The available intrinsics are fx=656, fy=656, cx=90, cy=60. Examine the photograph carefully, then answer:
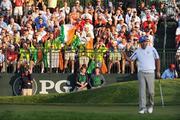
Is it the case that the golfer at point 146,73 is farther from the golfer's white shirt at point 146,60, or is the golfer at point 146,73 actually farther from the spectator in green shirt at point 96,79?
the spectator in green shirt at point 96,79

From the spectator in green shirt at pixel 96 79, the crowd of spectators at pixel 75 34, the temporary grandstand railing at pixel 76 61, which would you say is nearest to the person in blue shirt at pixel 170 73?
the temporary grandstand railing at pixel 76 61

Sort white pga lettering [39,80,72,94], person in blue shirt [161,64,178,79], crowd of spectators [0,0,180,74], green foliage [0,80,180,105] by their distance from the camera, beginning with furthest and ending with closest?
white pga lettering [39,80,72,94] → crowd of spectators [0,0,180,74] → person in blue shirt [161,64,178,79] → green foliage [0,80,180,105]

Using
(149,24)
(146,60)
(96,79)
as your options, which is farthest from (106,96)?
(149,24)

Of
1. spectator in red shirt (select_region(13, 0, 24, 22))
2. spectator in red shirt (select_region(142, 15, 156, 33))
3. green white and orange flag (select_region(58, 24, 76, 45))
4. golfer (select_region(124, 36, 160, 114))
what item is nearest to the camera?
golfer (select_region(124, 36, 160, 114))

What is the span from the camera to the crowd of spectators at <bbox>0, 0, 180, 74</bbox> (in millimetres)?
27516

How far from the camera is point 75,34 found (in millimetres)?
28547

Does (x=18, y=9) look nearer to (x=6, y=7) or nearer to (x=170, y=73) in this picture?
(x=6, y=7)

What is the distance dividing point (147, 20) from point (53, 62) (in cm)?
511

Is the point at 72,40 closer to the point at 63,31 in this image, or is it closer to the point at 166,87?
the point at 63,31

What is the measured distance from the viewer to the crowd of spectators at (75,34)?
90.3 ft

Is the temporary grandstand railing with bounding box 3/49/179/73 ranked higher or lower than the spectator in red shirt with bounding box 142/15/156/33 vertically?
lower

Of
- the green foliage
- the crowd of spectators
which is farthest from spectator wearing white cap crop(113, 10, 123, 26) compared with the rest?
the green foliage

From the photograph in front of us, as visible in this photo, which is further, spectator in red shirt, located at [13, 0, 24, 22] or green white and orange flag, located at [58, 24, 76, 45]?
spectator in red shirt, located at [13, 0, 24, 22]

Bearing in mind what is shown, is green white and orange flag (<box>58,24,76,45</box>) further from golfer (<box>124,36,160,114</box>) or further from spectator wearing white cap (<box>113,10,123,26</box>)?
golfer (<box>124,36,160,114</box>)
